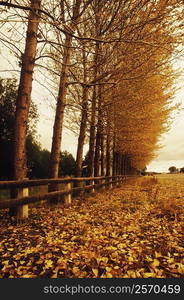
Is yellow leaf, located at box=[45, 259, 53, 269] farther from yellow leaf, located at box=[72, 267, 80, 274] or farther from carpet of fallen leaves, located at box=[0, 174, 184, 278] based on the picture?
yellow leaf, located at box=[72, 267, 80, 274]

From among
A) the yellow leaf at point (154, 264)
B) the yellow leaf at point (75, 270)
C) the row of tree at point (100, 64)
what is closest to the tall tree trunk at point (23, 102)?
the row of tree at point (100, 64)

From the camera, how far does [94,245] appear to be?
3.57 meters

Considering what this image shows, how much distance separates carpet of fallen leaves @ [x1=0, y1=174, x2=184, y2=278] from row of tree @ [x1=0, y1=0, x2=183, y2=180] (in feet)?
5.34

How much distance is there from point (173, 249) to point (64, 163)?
3931cm

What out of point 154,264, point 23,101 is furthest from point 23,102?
point 154,264

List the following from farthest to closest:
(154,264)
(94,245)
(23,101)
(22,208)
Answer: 1. (23,101)
2. (22,208)
3. (94,245)
4. (154,264)

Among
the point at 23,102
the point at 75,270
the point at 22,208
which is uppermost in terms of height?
the point at 23,102

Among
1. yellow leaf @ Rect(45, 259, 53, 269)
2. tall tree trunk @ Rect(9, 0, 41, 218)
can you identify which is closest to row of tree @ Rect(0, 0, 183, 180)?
tall tree trunk @ Rect(9, 0, 41, 218)

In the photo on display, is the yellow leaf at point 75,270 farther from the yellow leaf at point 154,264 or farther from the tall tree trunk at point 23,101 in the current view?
the tall tree trunk at point 23,101

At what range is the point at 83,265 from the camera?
2938 millimetres

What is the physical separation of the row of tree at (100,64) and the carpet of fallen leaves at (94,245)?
64.1 inches

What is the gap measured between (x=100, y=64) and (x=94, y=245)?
497 centimetres

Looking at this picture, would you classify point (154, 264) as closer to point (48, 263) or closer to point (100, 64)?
point (48, 263)

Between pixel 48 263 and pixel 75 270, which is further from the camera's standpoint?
pixel 48 263
